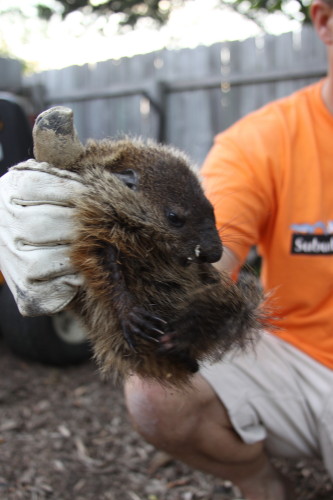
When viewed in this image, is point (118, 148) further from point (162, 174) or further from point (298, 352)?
point (298, 352)

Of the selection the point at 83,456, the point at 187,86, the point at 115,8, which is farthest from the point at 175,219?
the point at 115,8

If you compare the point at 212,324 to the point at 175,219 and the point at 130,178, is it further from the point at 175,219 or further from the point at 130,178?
the point at 130,178

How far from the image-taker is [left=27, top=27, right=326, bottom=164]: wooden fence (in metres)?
6.21

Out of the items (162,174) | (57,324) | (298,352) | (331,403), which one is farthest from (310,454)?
(57,324)

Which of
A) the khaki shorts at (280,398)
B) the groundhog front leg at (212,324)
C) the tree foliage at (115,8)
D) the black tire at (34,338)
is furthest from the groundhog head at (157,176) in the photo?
the tree foliage at (115,8)

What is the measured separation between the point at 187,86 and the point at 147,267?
5471 millimetres

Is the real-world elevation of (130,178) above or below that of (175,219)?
above

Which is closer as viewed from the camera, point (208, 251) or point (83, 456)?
point (208, 251)

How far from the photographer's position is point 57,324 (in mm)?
4223

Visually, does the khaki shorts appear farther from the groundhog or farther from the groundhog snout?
the groundhog snout

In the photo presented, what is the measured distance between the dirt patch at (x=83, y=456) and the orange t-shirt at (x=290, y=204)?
3.39ft

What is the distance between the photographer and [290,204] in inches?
107

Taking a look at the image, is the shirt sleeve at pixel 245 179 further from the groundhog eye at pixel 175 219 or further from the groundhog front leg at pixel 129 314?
the groundhog front leg at pixel 129 314

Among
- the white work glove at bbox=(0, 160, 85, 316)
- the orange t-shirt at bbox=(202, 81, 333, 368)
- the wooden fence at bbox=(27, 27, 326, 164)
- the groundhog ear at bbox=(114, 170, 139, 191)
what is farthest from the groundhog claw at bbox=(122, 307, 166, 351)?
the wooden fence at bbox=(27, 27, 326, 164)
